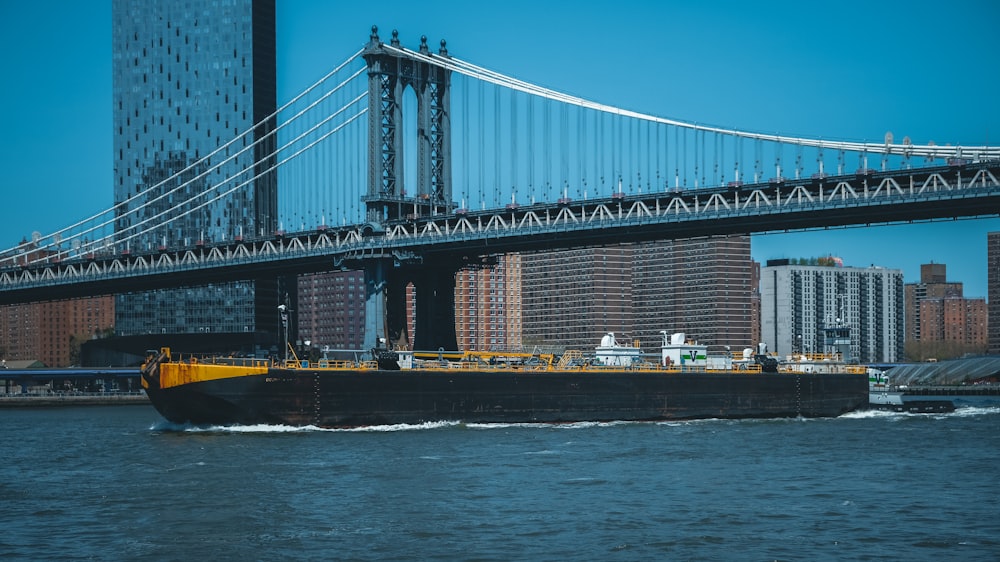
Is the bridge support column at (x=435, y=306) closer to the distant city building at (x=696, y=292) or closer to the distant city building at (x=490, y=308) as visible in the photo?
the distant city building at (x=490, y=308)

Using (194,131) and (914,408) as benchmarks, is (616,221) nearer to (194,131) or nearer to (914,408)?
(914,408)

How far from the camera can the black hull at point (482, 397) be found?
51.2 m

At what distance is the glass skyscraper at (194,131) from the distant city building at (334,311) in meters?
29.8

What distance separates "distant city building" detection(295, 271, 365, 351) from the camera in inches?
7416

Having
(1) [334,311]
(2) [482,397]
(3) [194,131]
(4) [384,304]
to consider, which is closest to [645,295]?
→ (1) [334,311]

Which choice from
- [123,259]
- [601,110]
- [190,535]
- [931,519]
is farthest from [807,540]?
[123,259]

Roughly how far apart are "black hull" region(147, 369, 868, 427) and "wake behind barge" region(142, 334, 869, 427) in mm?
42

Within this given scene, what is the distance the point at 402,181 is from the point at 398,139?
2766 mm

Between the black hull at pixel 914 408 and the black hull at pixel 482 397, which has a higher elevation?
the black hull at pixel 482 397

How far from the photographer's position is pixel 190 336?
154 meters

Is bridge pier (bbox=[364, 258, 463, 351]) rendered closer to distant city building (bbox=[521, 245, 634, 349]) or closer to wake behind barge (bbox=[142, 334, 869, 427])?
wake behind barge (bbox=[142, 334, 869, 427])

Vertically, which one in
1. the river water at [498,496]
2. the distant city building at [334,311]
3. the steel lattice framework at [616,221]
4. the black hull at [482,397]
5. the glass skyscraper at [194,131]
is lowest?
the river water at [498,496]

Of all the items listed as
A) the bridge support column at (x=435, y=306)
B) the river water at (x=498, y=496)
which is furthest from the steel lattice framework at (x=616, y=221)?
the river water at (x=498, y=496)

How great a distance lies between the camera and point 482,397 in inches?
2202
